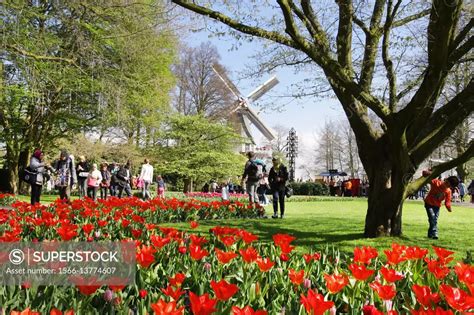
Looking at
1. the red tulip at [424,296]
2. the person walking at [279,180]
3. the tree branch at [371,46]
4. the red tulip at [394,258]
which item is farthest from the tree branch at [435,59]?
the red tulip at [424,296]

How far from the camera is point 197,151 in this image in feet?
91.6

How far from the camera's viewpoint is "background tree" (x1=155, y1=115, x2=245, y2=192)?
27.4 metres

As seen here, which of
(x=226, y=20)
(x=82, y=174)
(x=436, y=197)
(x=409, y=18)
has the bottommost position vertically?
(x=436, y=197)

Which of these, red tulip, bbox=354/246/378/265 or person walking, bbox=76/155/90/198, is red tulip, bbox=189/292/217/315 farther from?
person walking, bbox=76/155/90/198

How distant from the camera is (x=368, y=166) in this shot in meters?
7.66

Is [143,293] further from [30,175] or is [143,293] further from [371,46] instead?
[30,175]

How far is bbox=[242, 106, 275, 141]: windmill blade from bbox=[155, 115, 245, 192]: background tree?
16839 mm

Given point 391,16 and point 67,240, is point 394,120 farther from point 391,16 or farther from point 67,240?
point 67,240

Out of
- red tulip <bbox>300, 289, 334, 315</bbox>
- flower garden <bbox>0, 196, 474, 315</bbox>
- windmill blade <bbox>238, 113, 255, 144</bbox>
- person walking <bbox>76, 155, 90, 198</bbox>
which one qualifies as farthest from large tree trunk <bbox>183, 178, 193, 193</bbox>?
red tulip <bbox>300, 289, 334, 315</bbox>

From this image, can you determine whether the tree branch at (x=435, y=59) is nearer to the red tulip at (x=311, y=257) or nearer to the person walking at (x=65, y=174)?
the red tulip at (x=311, y=257)

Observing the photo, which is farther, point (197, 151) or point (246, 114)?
point (246, 114)

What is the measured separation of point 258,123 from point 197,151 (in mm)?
22279

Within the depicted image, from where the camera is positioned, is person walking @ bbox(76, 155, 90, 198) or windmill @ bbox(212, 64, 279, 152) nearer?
person walking @ bbox(76, 155, 90, 198)

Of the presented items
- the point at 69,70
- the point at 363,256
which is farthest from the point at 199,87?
the point at 363,256
